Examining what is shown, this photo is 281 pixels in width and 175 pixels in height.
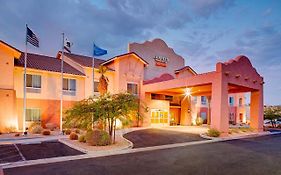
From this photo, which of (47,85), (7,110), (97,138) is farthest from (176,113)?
(7,110)

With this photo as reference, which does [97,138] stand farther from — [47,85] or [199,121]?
[199,121]

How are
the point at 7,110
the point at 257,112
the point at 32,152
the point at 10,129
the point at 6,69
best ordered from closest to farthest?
the point at 32,152 → the point at 7,110 → the point at 10,129 → the point at 6,69 → the point at 257,112

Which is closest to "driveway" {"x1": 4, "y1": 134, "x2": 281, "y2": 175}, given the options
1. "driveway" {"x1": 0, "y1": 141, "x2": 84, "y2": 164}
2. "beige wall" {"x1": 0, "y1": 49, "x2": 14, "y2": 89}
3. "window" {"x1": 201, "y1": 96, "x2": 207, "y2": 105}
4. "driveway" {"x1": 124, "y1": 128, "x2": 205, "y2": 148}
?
"driveway" {"x1": 0, "y1": 141, "x2": 84, "y2": 164}

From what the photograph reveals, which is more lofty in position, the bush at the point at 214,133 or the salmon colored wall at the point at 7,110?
the salmon colored wall at the point at 7,110

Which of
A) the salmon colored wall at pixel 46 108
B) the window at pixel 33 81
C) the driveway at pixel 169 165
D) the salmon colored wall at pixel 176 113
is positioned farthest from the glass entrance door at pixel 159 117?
the driveway at pixel 169 165

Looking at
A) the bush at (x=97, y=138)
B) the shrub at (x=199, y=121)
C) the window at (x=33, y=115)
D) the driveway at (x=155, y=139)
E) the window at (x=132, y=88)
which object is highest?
the window at (x=132, y=88)

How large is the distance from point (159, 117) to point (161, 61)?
32.1ft

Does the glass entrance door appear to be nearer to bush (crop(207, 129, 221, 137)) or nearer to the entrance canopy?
the entrance canopy

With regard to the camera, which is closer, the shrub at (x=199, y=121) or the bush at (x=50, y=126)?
the bush at (x=50, y=126)

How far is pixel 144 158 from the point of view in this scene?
11.8 m

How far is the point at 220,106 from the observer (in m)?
20.8

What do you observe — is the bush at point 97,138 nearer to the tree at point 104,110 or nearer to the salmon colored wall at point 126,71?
the tree at point 104,110

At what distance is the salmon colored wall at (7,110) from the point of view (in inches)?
808

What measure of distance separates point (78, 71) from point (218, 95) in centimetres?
1706
